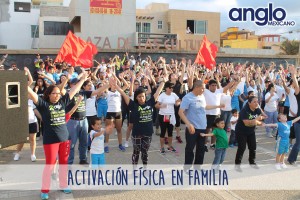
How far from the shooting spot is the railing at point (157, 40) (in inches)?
959

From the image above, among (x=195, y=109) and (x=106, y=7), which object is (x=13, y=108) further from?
(x=106, y=7)

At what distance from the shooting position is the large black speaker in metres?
3.04

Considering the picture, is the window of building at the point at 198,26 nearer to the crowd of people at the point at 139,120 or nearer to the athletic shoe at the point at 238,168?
the crowd of people at the point at 139,120

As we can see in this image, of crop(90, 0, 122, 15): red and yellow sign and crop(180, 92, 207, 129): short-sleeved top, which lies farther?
crop(90, 0, 122, 15): red and yellow sign

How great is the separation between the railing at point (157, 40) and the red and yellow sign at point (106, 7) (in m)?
2.55

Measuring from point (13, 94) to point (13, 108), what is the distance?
0.16 metres

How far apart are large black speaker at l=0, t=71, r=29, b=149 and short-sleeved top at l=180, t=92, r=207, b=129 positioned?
10.6 feet

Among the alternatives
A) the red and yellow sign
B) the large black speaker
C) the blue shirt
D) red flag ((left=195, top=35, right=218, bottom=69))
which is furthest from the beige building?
the large black speaker

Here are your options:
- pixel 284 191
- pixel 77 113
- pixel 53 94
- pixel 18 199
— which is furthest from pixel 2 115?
pixel 284 191

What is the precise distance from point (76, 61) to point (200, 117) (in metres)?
3.66

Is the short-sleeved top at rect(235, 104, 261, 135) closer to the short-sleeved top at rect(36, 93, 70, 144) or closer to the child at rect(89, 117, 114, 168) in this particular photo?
the child at rect(89, 117, 114, 168)

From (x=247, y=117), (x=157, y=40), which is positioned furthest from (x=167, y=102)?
(x=157, y=40)

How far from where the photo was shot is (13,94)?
322 cm

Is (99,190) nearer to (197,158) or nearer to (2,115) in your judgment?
(197,158)
